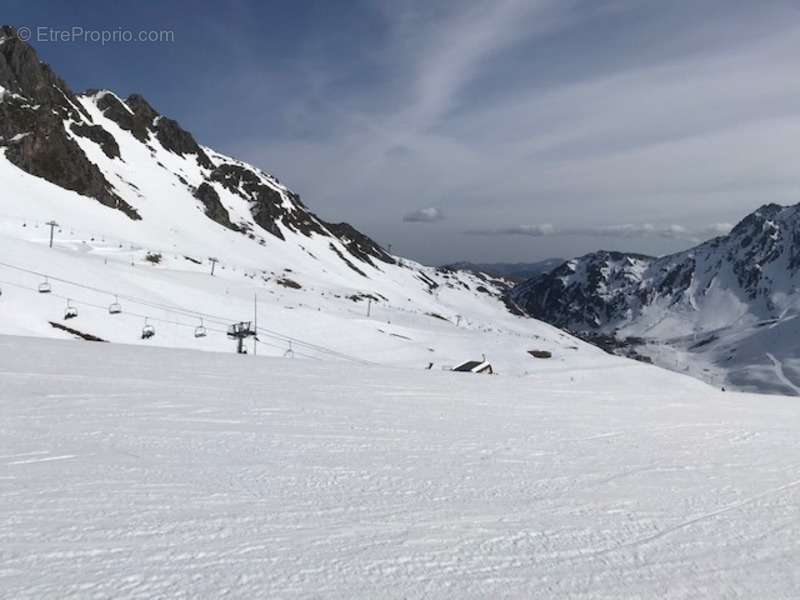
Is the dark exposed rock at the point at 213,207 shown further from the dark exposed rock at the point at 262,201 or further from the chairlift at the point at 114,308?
the chairlift at the point at 114,308

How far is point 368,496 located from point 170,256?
269 ft

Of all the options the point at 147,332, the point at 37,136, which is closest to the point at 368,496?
the point at 147,332

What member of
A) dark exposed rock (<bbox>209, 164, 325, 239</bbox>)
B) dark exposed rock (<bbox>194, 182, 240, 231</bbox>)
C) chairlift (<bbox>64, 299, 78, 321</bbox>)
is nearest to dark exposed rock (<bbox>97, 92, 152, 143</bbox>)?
dark exposed rock (<bbox>209, 164, 325, 239</bbox>)

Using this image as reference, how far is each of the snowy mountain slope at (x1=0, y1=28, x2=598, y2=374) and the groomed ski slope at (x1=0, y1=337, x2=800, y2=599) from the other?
2390 centimetres

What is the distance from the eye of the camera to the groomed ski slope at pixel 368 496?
407 centimetres

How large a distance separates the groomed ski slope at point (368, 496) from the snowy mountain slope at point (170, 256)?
78.4 feet

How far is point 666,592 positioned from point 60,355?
511 inches

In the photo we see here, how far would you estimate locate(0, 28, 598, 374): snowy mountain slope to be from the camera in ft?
121

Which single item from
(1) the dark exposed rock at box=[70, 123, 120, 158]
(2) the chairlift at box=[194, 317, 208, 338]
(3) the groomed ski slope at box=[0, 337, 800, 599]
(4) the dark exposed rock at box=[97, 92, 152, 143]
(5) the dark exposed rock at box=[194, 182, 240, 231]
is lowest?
(2) the chairlift at box=[194, 317, 208, 338]

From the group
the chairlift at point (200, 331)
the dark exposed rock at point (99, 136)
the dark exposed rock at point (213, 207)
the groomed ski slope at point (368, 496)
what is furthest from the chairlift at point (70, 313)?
the dark exposed rock at point (99, 136)

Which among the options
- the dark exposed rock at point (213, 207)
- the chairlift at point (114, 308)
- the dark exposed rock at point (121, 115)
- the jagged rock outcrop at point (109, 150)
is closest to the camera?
the chairlift at point (114, 308)

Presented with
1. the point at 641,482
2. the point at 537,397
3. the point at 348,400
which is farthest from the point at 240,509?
the point at 537,397

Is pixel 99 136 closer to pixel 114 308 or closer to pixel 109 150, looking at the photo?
pixel 109 150

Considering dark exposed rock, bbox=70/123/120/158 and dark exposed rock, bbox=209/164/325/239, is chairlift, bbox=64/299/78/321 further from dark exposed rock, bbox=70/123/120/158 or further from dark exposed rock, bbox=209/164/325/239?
dark exposed rock, bbox=209/164/325/239
